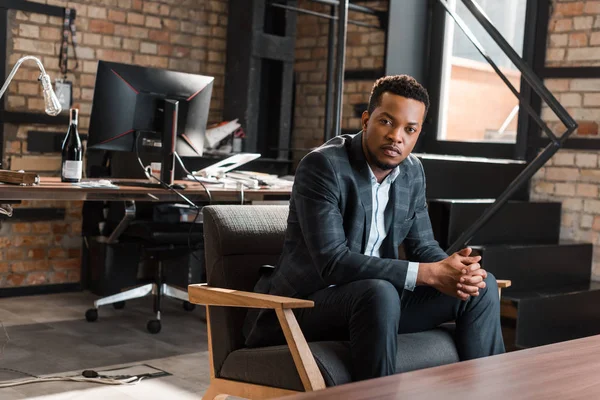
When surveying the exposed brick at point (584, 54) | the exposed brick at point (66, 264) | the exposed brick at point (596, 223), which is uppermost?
the exposed brick at point (584, 54)

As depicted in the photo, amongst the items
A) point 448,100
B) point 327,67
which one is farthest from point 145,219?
point 448,100

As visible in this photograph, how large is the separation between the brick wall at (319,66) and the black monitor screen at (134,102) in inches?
84.2

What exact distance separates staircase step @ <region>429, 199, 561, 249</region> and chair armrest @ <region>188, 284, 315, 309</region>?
2.01 m

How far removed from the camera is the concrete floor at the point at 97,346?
11.2 feet

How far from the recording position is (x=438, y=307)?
8.84 feet

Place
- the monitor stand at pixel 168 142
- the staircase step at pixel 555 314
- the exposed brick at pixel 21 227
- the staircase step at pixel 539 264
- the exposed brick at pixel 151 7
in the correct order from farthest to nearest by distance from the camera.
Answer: the exposed brick at pixel 151 7, the exposed brick at pixel 21 227, the staircase step at pixel 539 264, the staircase step at pixel 555 314, the monitor stand at pixel 168 142

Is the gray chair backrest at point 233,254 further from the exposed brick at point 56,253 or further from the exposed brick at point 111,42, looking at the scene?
the exposed brick at point 111,42

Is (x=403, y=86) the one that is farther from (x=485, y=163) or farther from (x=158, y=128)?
(x=485, y=163)

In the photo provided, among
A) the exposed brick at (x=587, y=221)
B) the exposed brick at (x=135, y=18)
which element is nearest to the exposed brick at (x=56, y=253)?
the exposed brick at (x=135, y=18)

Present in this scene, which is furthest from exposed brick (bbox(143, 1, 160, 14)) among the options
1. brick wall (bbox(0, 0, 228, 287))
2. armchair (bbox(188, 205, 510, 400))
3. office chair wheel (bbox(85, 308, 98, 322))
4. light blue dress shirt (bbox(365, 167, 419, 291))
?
light blue dress shirt (bbox(365, 167, 419, 291))

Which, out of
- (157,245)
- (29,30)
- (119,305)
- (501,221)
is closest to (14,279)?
(119,305)

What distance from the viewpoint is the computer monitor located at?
3.91m

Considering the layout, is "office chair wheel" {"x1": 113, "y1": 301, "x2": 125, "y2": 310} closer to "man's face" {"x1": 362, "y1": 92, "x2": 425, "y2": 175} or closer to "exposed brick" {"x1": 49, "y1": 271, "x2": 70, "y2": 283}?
"exposed brick" {"x1": 49, "y1": 271, "x2": 70, "y2": 283}

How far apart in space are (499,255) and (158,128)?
180 cm
